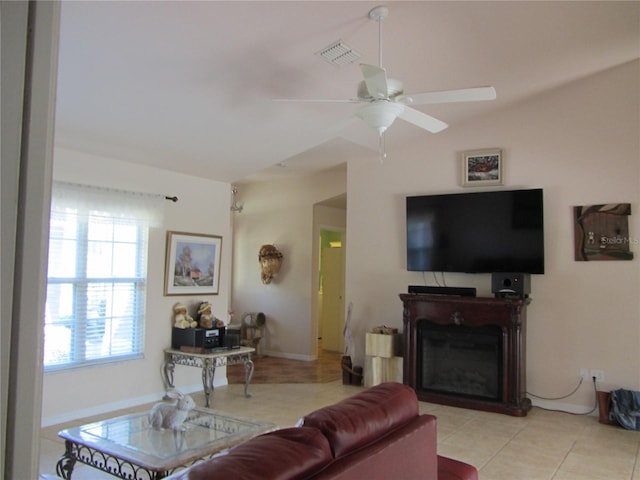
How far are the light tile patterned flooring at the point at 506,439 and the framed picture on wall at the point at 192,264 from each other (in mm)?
1183

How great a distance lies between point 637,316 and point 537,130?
2.07m

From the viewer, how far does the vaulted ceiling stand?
298 cm

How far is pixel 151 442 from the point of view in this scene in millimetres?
2680

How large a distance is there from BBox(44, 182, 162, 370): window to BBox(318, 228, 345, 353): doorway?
3.95 m

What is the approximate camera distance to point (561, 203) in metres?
4.93

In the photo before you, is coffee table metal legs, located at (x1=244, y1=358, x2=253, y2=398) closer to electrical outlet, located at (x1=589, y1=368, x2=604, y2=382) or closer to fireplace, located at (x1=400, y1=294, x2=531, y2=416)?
fireplace, located at (x1=400, y1=294, x2=531, y2=416)

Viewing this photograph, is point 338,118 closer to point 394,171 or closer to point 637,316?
point 394,171

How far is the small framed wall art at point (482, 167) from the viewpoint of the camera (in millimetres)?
5270

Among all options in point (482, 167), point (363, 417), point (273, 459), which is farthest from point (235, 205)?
point (273, 459)

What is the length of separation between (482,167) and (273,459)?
15.8 feet

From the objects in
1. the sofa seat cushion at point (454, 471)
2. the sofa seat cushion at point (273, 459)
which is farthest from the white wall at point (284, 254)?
the sofa seat cushion at point (273, 459)

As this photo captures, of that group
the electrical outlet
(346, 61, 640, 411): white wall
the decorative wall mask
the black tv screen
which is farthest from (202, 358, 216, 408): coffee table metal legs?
the electrical outlet

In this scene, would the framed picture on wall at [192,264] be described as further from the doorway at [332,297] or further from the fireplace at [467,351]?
the doorway at [332,297]

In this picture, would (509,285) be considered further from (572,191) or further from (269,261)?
(269,261)
